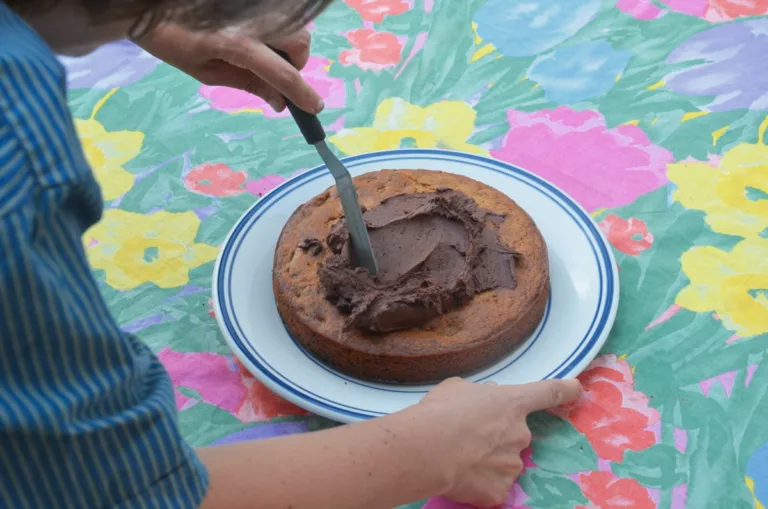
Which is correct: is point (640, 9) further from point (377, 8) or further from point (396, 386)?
point (396, 386)

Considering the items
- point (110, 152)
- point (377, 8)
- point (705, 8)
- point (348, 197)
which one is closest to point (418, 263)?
point (348, 197)

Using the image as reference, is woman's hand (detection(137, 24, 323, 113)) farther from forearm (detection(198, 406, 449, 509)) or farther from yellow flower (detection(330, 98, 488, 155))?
forearm (detection(198, 406, 449, 509))

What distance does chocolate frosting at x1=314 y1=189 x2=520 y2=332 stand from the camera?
44.4 inches

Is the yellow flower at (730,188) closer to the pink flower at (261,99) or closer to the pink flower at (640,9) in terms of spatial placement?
the pink flower at (640,9)

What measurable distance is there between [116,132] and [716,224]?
1.28 metres

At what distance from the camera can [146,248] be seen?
4.66 feet

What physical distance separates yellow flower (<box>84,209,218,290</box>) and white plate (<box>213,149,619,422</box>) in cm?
11

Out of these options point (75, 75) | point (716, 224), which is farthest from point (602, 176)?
point (75, 75)

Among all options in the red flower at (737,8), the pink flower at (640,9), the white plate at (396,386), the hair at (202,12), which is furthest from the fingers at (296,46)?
the red flower at (737,8)

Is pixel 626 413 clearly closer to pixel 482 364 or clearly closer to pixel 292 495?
pixel 482 364

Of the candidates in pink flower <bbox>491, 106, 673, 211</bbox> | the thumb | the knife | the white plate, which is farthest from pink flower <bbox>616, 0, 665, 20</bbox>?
the thumb

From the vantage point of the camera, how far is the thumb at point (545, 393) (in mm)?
1030

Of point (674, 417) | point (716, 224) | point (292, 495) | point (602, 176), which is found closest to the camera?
point (292, 495)

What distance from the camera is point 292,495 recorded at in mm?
815
